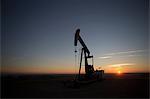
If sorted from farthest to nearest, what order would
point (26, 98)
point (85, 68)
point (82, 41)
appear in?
point (85, 68) < point (82, 41) < point (26, 98)

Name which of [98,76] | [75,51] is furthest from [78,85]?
[98,76]

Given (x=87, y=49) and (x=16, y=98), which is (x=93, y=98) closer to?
(x=16, y=98)

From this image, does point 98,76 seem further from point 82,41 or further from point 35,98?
point 35,98

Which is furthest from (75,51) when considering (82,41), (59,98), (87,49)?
(59,98)

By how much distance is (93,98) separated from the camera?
1082cm

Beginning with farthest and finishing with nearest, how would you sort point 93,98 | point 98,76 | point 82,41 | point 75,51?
1. point 98,76
2. point 82,41
3. point 75,51
4. point 93,98

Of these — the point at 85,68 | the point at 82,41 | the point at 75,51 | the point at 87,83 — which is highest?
the point at 82,41

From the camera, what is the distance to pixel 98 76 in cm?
2589

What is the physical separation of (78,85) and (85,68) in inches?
250

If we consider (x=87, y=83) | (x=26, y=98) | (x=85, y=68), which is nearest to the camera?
(x=26, y=98)

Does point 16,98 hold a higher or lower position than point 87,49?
lower

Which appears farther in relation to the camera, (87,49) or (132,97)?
(87,49)

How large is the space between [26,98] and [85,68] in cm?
1265

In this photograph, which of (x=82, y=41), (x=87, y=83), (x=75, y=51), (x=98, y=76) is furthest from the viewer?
(x=98, y=76)
